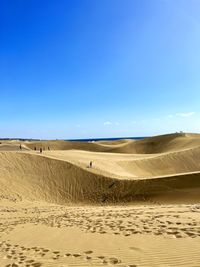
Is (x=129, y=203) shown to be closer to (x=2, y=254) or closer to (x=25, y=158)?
(x=25, y=158)

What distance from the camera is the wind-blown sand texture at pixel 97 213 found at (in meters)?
7.41

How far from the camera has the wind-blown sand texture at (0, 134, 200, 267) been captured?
24.3 ft

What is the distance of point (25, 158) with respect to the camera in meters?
28.6

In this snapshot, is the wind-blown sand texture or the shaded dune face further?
the shaded dune face

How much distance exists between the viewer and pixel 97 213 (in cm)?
1381

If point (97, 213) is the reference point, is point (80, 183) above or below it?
below

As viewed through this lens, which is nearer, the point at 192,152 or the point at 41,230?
the point at 41,230

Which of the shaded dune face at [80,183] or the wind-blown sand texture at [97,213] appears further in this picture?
the shaded dune face at [80,183]

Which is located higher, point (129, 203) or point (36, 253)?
point (36, 253)

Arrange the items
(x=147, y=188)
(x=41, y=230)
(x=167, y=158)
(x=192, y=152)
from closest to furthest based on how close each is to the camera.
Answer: (x=41, y=230) → (x=147, y=188) → (x=167, y=158) → (x=192, y=152)

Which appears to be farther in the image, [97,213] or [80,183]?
[80,183]

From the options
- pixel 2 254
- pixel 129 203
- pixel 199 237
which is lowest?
pixel 129 203

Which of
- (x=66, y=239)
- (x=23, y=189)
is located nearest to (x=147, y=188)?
(x=23, y=189)

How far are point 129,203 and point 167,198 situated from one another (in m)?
2.61
